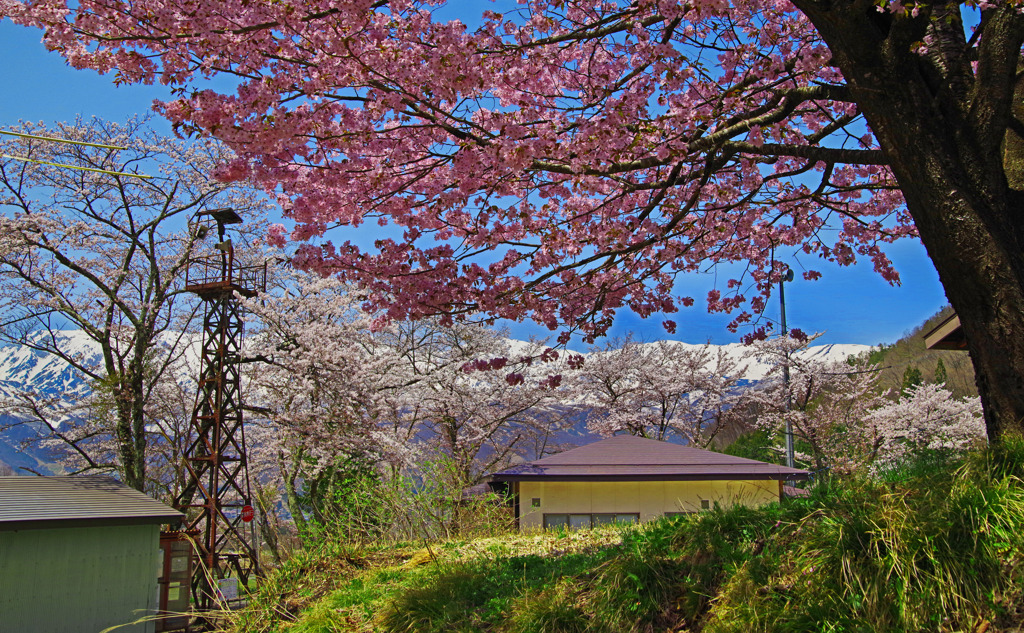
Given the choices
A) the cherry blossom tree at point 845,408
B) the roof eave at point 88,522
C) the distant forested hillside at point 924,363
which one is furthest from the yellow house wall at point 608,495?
the distant forested hillside at point 924,363

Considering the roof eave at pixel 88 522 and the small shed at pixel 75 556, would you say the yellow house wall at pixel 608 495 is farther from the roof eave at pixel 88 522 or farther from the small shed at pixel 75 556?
the small shed at pixel 75 556

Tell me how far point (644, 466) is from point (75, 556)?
10532mm

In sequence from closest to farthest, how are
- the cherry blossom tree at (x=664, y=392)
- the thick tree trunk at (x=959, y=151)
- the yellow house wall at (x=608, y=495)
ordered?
the thick tree trunk at (x=959, y=151)
the yellow house wall at (x=608, y=495)
the cherry blossom tree at (x=664, y=392)

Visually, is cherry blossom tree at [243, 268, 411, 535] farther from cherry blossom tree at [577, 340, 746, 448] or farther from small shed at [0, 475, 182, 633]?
cherry blossom tree at [577, 340, 746, 448]

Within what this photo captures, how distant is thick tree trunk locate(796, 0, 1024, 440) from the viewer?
3.94 meters

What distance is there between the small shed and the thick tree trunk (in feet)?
39.2

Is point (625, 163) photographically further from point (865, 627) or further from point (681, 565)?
point (865, 627)

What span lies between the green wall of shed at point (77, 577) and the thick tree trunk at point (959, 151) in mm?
12014

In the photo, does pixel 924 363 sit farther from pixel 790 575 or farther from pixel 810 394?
pixel 790 575

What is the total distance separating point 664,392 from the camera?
22.3 m

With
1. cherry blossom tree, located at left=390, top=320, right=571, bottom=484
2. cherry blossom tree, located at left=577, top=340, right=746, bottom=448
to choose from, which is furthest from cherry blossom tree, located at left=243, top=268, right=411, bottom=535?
cherry blossom tree, located at left=577, top=340, right=746, bottom=448

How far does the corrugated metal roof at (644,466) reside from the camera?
44.2 ft

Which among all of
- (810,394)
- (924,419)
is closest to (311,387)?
(810,394)

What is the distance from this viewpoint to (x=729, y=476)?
13477 millimetres
